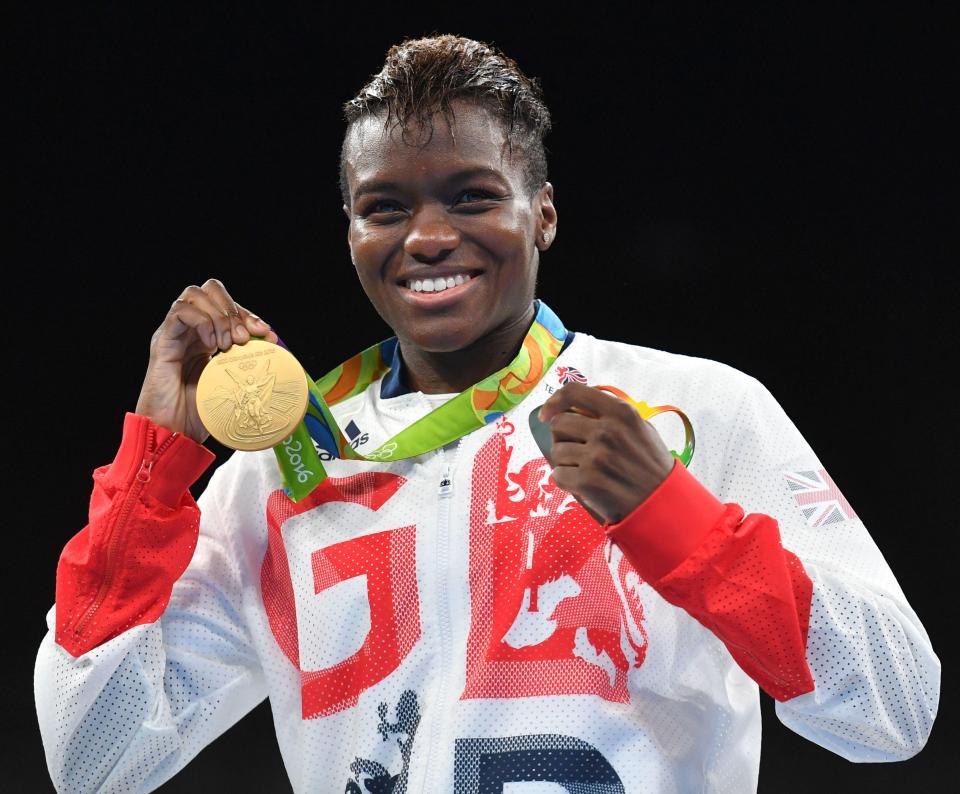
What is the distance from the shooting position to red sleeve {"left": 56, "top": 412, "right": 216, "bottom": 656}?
1846 millimetres

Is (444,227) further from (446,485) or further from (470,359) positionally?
(446,485)

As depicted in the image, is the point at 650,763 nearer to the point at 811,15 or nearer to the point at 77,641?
the point at 77,641

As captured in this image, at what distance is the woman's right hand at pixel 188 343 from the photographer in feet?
6.27

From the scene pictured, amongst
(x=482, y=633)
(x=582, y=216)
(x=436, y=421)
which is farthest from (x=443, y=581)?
(x=582, y=216)

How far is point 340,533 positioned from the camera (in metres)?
1.97

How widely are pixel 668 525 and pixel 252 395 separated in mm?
649

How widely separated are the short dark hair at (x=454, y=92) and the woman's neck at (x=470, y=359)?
0.74ft

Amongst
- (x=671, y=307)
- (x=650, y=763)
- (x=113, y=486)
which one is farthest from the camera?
(x=671, y=307)

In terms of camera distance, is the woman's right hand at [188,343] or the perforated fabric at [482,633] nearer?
the perforated fabric at [482,633]

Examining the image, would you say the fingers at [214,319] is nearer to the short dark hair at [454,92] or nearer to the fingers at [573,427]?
the short dark hair at [454,92]

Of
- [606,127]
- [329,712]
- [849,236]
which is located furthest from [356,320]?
[329,712]

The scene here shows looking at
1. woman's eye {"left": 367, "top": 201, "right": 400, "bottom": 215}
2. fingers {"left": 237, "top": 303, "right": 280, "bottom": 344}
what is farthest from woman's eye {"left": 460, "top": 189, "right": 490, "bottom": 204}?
fingers {"left": 237, "top": 303, "right": 280, "bottom": 344}

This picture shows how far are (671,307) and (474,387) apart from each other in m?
1.76

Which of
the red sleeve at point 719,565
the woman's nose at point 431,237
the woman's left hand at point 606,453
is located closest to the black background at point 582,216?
the woman's nose at point 431,237
